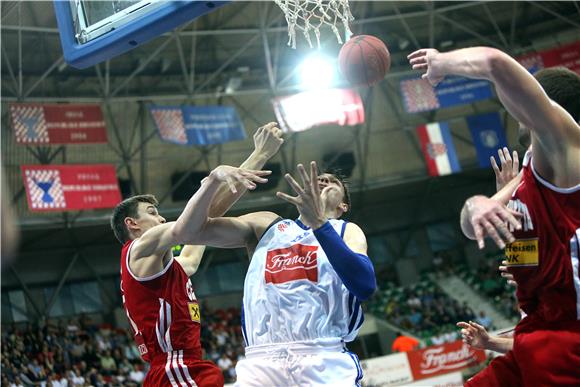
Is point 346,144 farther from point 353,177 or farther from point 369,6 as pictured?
point 369,6

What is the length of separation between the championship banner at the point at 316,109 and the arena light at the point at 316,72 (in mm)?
904

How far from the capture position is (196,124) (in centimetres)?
1931

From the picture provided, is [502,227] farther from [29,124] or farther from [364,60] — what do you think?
[29,124]

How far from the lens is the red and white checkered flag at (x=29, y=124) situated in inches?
679

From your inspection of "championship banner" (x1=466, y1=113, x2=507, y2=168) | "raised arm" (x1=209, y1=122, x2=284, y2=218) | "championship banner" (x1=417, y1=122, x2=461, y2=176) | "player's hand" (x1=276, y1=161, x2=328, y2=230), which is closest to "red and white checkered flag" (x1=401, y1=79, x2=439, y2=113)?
"championship banner" (x1=417, y1=122, x2=461, y2=176)

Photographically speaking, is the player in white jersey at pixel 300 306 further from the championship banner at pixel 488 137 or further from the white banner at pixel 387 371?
the championship banner at pixel 488 137

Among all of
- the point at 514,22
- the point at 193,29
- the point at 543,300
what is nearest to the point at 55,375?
the point at 193,29

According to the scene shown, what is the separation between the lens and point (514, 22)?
22484 mm

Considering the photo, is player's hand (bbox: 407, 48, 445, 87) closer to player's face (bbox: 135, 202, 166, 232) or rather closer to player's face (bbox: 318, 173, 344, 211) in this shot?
player's face (bbox: 318, 173, 344, 211)

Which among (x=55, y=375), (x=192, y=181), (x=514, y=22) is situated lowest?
(x=55, y=375)

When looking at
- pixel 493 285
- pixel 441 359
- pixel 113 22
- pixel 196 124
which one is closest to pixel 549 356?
pixel 113 22

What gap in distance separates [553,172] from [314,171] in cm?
125

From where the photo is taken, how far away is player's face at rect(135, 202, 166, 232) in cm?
531

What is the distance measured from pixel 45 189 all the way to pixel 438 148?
10688 millimetres
